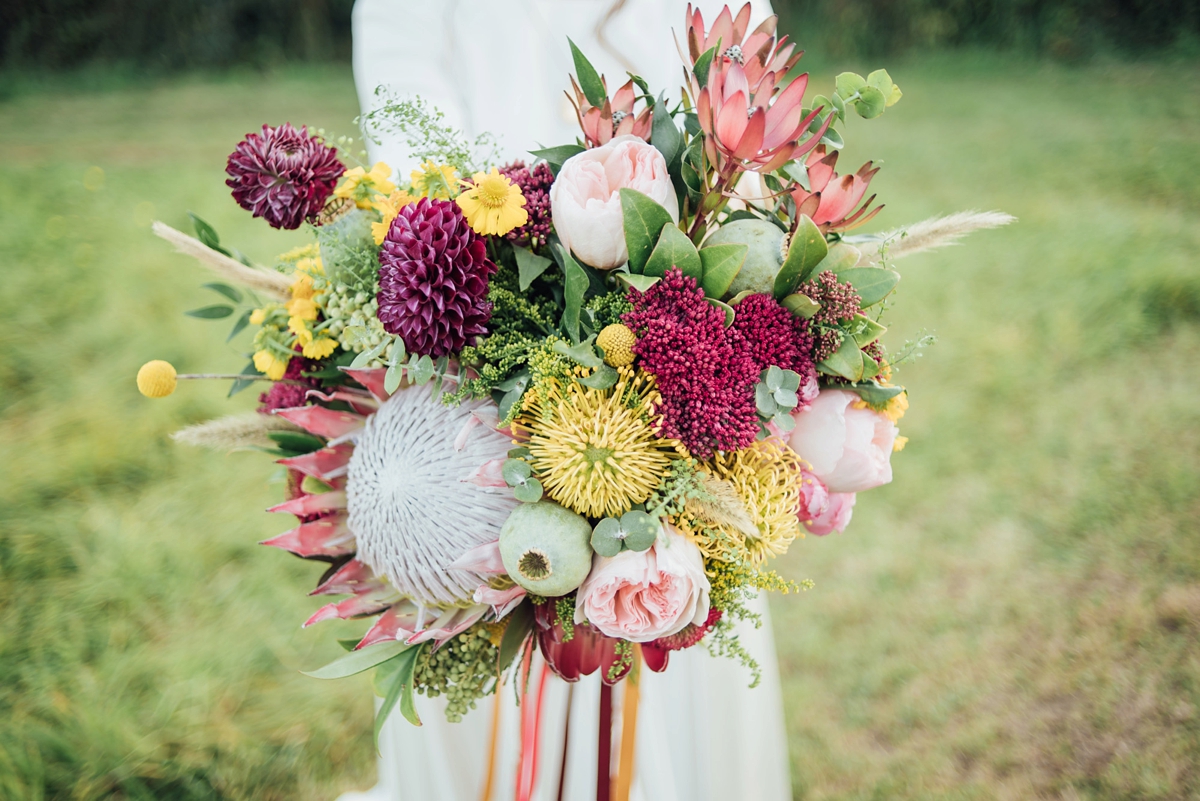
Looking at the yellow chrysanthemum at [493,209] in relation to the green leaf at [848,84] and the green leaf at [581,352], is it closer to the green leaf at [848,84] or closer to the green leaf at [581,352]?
the green leaf at [581,352]

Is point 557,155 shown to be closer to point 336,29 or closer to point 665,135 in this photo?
point 665,135

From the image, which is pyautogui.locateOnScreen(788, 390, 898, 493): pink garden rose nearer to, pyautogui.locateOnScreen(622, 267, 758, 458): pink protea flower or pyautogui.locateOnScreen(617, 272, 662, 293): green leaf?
pyautogui.locateOnScreen(622, 267, 758, 458): pink protea flower

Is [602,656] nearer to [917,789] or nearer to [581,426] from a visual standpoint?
[581,426]

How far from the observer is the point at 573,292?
64cm

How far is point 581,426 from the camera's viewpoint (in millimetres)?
653

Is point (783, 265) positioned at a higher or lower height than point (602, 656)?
higher

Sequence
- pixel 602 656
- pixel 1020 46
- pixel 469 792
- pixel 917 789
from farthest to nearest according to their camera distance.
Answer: pixel 1020 46 → pixel 917 789 → pixel 469 792 → pixel 602 656

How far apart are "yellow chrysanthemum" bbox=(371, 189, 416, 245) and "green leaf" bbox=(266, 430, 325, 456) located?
0.79 feet

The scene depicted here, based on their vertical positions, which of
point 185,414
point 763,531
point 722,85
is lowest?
point 763,531

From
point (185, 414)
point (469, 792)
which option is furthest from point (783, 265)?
point (185, 414)

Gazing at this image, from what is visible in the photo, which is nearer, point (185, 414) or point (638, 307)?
point (638, 307)

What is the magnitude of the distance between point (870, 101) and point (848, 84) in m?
0.03

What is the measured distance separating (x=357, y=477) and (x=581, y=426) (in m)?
0.24

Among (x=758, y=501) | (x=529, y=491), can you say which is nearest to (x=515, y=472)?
(x=529, y=491)
